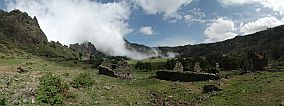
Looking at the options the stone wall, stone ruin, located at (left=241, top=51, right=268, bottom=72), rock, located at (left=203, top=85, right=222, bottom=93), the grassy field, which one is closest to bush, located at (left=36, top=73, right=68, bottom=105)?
the grassy field

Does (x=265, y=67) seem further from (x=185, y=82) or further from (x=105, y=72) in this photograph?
(x=105, y=72)

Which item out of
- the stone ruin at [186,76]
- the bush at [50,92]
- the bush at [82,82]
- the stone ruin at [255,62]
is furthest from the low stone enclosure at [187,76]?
the bush at [50,92]

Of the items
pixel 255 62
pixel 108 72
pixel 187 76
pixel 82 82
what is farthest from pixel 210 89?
pixel 108 72

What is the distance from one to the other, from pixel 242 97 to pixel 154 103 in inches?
322

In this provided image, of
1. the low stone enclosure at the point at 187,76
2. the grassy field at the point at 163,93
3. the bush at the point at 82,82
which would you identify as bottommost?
the grassy field at the point at 163,93

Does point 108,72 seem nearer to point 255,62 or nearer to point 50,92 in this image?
point 255,62

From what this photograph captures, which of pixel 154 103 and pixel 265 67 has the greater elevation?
pixel 265 67

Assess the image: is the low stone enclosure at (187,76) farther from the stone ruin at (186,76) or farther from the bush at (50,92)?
the bush at (50,92)

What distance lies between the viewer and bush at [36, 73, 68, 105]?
31.4 m

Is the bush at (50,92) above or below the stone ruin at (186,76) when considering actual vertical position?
below

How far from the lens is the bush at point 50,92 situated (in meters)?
31.4

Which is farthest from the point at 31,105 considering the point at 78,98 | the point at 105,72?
the point at 105,72

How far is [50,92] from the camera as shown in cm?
3219

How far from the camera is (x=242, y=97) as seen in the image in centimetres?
3775
